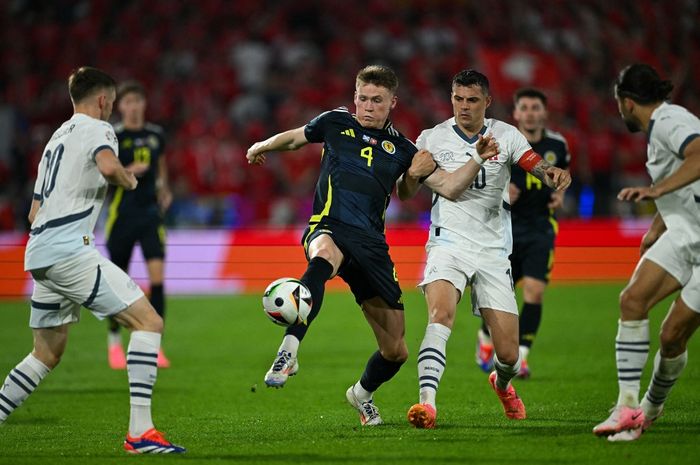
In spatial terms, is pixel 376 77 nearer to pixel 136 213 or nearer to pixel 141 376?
pixel 141 376

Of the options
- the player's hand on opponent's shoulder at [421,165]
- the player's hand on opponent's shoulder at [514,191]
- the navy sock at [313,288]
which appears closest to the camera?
the navy sock at [313,288]

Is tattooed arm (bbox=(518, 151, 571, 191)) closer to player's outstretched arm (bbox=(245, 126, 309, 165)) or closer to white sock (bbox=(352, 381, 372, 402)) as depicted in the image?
player's outstretched arm (bbox=(245, 126, 309, 165))

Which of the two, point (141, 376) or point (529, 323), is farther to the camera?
point (529, 323)

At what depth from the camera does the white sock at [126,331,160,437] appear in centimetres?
619

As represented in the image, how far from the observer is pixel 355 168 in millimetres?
7211

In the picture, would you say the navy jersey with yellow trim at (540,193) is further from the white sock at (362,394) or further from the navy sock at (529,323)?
the white sock at (362,394)

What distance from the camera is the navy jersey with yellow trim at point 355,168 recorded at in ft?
23.4

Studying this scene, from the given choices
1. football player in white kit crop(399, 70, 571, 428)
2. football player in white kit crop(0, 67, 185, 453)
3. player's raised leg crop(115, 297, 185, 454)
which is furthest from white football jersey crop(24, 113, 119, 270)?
football player in white kit crop(399, 70, 571, 428)

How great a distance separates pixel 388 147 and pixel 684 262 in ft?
7.55

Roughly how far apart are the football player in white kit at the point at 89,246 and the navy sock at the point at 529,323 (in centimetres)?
498

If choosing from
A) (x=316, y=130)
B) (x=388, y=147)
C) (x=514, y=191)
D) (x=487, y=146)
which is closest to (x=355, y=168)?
(x=388, y=147)

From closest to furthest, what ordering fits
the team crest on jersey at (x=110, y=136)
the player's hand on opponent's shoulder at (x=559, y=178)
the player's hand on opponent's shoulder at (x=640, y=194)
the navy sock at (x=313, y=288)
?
1. the player's hand on opponent's shoulder at (x=640, y=194)
2. the team crest on jersey at (x=110, y=136)
3. the navy sock at (x=313, y=288)
4. the player's hand on opponent's shoulder at (x=559, y=178)

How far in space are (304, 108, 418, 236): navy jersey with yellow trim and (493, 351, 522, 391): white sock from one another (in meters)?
1.39

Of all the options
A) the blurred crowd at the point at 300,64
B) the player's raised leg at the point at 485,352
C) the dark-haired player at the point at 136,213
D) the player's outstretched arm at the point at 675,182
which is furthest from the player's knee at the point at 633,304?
the blurred crowd at the point at 300,64
